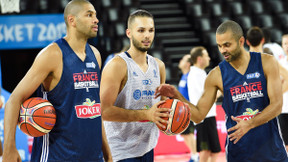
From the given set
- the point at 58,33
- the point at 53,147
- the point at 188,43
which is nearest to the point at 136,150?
the point at 53,147

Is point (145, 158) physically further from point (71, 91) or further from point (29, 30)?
point (29, 30)

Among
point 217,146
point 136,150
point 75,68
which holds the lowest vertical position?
point 217,146

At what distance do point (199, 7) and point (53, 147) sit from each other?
932 cm

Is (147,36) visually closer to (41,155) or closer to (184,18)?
(41,155)

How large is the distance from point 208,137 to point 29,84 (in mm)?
3989

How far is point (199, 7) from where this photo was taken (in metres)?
12.0

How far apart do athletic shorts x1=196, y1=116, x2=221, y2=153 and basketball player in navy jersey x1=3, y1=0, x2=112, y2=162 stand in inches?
134

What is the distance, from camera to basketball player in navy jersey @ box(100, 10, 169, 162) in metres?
3.64

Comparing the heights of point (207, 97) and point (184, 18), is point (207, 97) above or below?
below

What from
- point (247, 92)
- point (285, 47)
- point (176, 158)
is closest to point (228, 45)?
point (247, 92)

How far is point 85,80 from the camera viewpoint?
326 centimetres

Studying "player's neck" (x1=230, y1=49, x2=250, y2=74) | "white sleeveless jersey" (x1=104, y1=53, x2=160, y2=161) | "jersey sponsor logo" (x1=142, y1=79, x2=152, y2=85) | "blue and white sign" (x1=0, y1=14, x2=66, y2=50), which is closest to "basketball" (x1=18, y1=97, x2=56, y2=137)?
"white sleeveless jersey" (x1=104, y1=53, x2=160, y2=161)

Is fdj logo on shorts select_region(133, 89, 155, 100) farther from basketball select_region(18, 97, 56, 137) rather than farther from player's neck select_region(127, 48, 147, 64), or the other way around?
basketball select_region(18, 97, 56, 137)

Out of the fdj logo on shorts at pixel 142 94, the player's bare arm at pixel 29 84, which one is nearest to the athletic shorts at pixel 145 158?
the fdj logo on shorts at pixel 142 94
